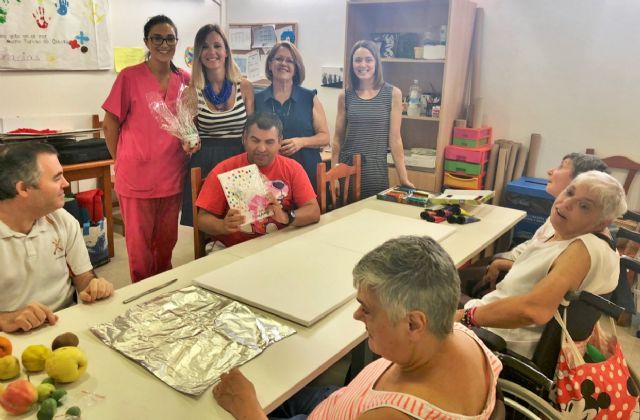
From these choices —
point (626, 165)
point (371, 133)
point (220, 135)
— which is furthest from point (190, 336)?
point (626, 165)

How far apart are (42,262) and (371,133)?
6.84 ft

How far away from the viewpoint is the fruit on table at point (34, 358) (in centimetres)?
110

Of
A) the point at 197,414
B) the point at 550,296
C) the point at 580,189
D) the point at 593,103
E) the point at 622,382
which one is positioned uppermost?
the point at 593,103

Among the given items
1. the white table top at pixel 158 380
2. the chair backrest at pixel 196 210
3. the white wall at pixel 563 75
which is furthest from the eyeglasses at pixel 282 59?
the white wall at pixel 563 75

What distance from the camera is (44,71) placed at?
3.74 meters

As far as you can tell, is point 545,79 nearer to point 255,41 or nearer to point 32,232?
point 255,41

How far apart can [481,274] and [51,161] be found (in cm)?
178

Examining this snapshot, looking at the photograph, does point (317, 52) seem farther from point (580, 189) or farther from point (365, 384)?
point (365, 384)

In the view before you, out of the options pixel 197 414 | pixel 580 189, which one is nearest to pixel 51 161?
pixel 197 414

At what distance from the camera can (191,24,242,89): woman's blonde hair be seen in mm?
2287

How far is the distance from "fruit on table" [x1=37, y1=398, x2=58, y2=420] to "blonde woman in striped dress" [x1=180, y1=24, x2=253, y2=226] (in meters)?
1.53

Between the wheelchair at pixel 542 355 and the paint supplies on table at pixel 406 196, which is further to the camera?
the paint supplies on table at pixel 406 196

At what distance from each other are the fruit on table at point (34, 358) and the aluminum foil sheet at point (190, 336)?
154 mm

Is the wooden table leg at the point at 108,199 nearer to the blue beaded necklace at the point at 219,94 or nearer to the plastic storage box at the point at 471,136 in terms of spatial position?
the blue beaded necklace at the point at 219,94
